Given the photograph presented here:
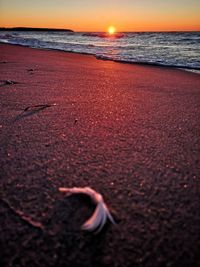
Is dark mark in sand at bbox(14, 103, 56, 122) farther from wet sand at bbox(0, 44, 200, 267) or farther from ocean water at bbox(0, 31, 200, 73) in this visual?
ocean water at bbox(0, 31, 200, 73)

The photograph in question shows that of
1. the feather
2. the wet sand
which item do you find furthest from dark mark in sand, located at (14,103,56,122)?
the feather

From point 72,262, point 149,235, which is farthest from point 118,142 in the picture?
point 72,262

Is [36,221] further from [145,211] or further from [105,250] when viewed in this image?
[145,211]

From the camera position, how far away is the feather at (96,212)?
0.96 meters

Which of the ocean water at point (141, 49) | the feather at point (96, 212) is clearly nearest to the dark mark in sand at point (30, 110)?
the feather at point (96, 212)

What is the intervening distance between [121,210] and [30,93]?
6.82 ft

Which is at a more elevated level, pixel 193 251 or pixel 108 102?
pixel 108 102

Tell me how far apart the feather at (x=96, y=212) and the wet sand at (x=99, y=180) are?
→ 3 centimetres

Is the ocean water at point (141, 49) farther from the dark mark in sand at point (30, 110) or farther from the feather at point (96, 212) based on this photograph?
the feather at point (96, 212)

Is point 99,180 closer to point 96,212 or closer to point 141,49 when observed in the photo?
point 96,212

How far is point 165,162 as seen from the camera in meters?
1.45

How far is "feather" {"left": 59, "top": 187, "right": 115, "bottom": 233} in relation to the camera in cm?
96

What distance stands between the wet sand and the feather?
30 millimetres

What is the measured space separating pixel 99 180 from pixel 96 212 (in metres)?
0.27
